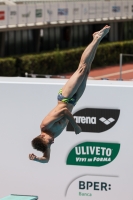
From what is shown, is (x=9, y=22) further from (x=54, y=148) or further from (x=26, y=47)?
(x=54, y=148)

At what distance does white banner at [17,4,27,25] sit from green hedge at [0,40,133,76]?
1.72 metres

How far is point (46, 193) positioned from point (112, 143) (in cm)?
145

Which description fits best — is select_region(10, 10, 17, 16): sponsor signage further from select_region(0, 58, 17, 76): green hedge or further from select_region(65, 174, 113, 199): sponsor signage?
select_region(65, 174, 113, 199): sponsor signage

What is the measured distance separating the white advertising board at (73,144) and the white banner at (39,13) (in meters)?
21.4

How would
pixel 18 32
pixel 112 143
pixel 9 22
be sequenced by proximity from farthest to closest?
pixel 18 32 → pixel 9 22 → pixel 112 143

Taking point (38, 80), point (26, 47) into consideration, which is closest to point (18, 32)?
point (26, 47)

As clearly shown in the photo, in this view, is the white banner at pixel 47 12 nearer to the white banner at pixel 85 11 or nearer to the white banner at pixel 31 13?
the white banner at pixel 31 13

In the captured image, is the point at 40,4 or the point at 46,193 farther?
the point at 40,4

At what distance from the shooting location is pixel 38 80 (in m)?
10.9

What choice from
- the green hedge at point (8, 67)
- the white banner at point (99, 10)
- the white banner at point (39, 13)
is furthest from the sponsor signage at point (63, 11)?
the green hedge at point (8, 67)

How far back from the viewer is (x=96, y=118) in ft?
35.2

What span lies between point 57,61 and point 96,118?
73.9ft

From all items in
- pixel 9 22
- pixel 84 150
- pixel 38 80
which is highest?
pixel 9 22

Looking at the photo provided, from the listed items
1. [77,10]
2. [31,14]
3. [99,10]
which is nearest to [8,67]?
[31,14]
